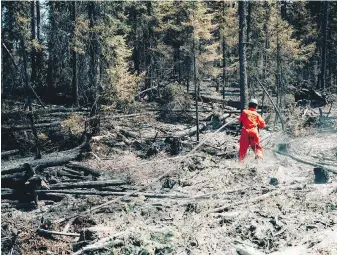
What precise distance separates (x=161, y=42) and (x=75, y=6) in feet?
40.6

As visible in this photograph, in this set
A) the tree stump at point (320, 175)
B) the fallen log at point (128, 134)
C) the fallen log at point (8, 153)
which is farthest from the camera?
the fallen log at point (128, 134)

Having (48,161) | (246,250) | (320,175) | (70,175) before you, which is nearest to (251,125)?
(320,175)

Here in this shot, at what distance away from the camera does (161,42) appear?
3062cm

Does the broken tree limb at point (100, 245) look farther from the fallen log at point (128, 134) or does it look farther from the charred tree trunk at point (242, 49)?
the charred tree trunk at point (242, 49)

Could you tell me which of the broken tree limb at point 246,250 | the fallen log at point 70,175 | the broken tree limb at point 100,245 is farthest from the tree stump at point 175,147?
the broken tree limb at point 246,250

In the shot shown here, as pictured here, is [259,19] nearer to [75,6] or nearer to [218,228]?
[75,6]

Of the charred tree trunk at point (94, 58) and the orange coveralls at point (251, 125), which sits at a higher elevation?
the charred tree trunk at point (94, 58)

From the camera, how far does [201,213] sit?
24.4 feet

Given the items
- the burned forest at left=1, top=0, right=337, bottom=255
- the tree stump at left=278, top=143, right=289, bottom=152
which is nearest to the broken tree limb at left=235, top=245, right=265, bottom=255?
the burned forest at left=1, top=0, right=337, bottom=255

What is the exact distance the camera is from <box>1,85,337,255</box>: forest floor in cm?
636

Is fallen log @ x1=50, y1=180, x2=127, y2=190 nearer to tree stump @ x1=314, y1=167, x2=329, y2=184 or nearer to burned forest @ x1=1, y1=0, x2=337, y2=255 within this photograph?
burned forest @ x1=1, y1=0, x2=337, y2=255

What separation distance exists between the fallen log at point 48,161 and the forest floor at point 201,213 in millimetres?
1276

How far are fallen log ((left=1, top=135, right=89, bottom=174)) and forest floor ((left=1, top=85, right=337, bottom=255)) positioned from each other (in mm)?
1276

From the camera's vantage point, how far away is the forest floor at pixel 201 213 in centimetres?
636
